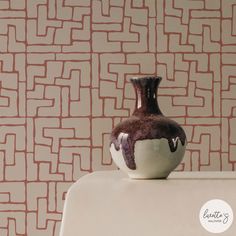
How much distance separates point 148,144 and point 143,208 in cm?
17

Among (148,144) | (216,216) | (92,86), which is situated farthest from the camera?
(92,86)

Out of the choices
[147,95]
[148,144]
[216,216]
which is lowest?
[216,216]

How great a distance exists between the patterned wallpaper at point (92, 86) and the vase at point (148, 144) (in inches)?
15.4

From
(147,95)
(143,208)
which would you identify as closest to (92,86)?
(147,95)

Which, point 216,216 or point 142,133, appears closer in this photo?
point 216,216

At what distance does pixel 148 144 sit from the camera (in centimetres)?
145

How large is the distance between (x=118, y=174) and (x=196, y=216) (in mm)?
389

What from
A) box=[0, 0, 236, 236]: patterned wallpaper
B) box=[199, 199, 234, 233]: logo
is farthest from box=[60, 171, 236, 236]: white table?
box=[0, 0, 236, 236]: patterned wallpaper

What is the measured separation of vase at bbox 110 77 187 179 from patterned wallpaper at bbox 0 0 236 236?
39 cm

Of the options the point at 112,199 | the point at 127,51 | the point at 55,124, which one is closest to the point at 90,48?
the point at 127,51

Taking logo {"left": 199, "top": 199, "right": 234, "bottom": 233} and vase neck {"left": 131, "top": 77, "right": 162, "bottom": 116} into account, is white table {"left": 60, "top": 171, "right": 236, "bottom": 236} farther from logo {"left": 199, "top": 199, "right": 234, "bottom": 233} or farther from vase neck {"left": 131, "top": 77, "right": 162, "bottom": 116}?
vase neck {"left": 131, "top": 77, "right": 162, "bottom": 116}

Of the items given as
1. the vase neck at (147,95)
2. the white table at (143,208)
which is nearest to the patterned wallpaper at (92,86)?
the vase neck at (147,95)

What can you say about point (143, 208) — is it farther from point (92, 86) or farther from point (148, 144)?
point (92, 86)

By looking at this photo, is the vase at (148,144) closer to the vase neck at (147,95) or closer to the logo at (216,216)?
the vase neck at (147,95)
